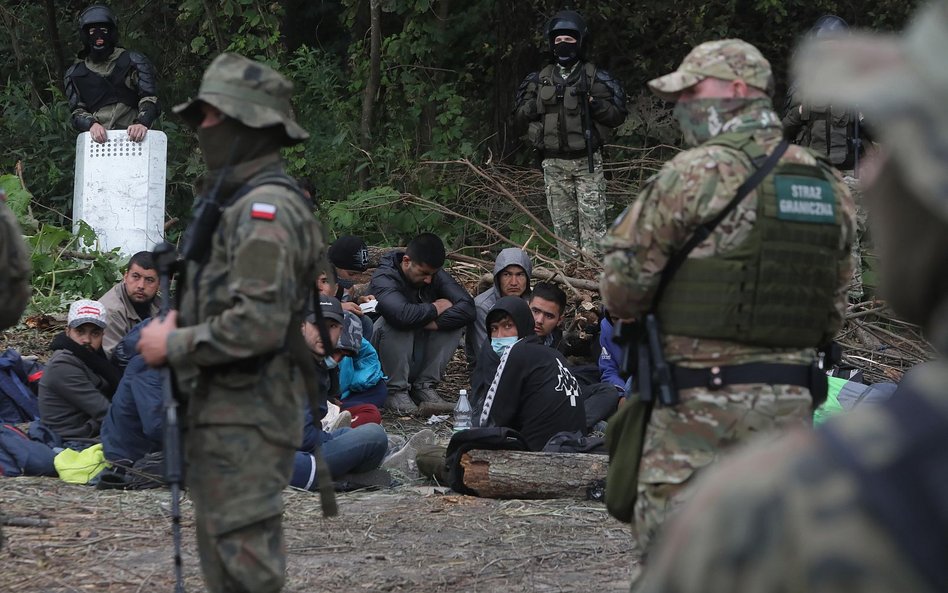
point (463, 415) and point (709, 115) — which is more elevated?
point (709, 115)

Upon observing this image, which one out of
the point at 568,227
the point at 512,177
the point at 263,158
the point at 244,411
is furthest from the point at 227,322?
the point at 512,177

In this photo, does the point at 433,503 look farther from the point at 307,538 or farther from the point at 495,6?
the point at 495,6

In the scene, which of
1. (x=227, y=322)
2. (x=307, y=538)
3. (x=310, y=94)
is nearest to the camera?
(x=227, y=322)

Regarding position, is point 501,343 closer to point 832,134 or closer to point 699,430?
point 832,134

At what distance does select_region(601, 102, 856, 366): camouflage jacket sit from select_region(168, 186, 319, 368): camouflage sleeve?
944mm

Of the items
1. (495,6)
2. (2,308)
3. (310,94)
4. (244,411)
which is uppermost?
(495,6)

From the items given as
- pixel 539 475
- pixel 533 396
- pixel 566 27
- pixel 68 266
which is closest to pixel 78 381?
pixel 533 396

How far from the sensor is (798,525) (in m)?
1.03

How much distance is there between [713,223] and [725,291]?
7.7 inches

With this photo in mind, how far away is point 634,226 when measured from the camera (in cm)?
365

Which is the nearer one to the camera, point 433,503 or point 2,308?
point 2,308

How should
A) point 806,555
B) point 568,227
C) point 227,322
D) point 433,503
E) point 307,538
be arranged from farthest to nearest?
1. point 568,227
2. point 433,503
3. point 307,538
4. point 227,322
5. point 806,555

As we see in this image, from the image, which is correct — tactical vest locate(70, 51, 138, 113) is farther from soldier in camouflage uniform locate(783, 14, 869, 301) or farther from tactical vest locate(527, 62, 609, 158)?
soldier in camouflage uniform locate(783, 14, 869, 301)

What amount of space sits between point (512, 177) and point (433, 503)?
6.66 meters
